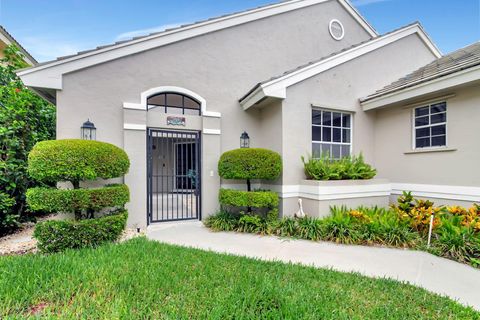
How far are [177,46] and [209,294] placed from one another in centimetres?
716

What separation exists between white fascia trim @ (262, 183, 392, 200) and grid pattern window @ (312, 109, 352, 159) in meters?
1.30

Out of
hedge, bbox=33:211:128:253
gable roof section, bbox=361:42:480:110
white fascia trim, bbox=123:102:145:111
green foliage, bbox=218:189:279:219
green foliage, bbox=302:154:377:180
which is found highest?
gable roof section, bbox=361:42:480:110

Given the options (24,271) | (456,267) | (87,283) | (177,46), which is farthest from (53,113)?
(456,267)

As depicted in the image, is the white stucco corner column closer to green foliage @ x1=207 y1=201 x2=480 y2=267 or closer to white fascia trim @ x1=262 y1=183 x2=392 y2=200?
green foliage @ x1=207 y1=201 x2=480 y2=267

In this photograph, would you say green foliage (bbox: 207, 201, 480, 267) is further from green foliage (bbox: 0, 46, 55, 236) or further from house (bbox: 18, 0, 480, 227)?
green foliage (bbox: 0, 46, 55, 236)

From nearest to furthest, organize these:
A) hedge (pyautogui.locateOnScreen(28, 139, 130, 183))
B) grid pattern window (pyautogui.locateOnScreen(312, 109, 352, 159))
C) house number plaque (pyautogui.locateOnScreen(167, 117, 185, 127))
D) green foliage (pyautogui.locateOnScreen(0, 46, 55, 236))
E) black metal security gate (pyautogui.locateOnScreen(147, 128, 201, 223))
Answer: hedge (pyautogui.locateOnScreen(28, 139, 130, 183))
green foliage (pyautogui.locateOnScreen(0, 46, 55, 236))
house number plaque (pyautogui.locateOnScreen(167, 117, 185, 127))
black metal security gate (pyautogui.locateOnScreen(147, 128, 201, 223))
grid pattern window (pyautogui.locateOnScreen(312, 109, 352, 159))

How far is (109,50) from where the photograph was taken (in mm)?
6496

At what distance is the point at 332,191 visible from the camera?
6742mm

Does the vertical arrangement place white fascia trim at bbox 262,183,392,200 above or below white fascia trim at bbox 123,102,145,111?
below

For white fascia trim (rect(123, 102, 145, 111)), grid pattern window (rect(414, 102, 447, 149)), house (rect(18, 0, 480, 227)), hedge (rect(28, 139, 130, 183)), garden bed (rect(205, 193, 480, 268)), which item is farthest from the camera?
grid pattern window (rect(414, 102, 447, 149))

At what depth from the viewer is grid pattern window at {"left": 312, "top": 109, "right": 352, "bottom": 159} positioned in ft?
25.4

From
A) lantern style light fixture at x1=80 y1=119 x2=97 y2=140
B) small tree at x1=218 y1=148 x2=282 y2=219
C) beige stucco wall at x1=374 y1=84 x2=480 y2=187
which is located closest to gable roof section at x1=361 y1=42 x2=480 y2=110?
beige stucco wall at x1=374 y1=84 x2=480 y2=187

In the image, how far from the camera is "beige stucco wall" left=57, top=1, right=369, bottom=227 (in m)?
6.37

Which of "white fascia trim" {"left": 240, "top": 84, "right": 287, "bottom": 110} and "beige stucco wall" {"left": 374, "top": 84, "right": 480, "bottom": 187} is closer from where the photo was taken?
"beige stucco wall" {"left": 374, "top": 84, "right": 480, "bottom": 187}
